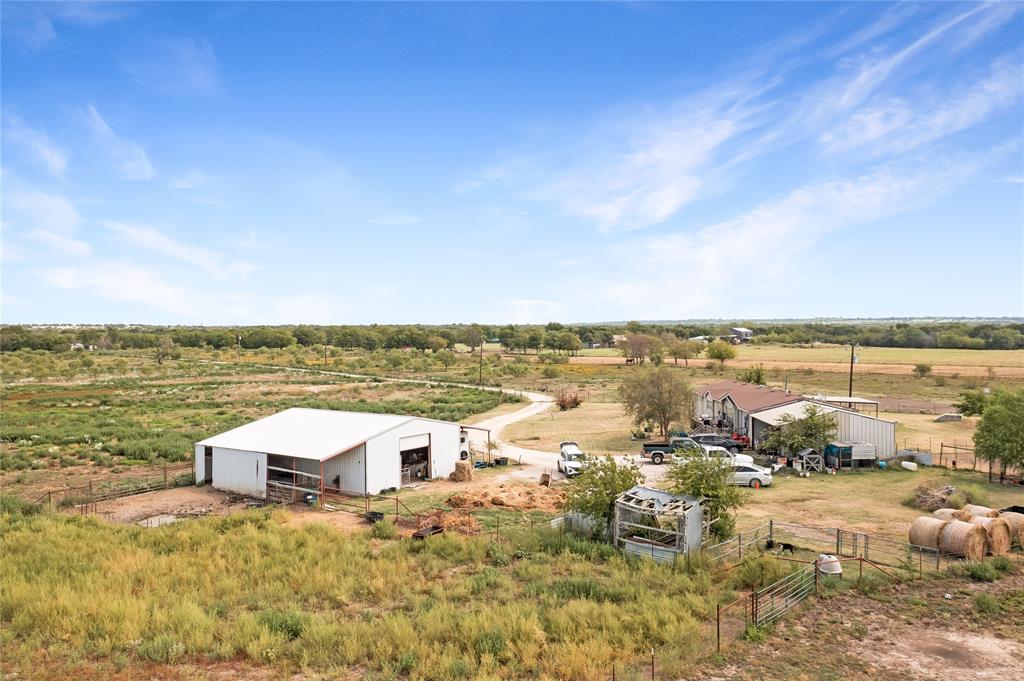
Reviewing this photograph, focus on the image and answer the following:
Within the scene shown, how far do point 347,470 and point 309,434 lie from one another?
3.71 metres

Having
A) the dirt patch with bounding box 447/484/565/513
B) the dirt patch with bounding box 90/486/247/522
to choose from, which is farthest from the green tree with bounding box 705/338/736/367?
the dirt patch with bounding box 90/486/247/522

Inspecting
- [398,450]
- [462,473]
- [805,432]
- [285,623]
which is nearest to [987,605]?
[285,623]

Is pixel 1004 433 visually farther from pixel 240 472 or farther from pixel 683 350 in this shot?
pixel 683 350

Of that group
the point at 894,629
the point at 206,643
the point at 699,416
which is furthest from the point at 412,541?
the point at 699,416

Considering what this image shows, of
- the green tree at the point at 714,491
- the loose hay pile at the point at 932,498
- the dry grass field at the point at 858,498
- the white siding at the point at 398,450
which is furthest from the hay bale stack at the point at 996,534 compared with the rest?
the white siding at the point at 398,450

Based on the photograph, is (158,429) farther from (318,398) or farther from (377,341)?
(377,341)

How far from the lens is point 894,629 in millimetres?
16266

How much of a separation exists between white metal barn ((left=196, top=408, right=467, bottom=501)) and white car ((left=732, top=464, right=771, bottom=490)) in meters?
16.0

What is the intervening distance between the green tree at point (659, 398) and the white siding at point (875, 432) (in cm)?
1153

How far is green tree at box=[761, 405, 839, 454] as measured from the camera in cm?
3678

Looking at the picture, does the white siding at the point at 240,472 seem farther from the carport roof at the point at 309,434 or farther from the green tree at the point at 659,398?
the green tree at the point at 659,398

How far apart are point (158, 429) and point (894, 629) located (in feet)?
174

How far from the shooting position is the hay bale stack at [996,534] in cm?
2127

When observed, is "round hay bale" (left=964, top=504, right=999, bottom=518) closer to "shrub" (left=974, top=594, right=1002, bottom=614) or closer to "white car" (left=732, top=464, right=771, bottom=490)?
"shrub" (left=974, top=594, right=1002, bottom=614)
